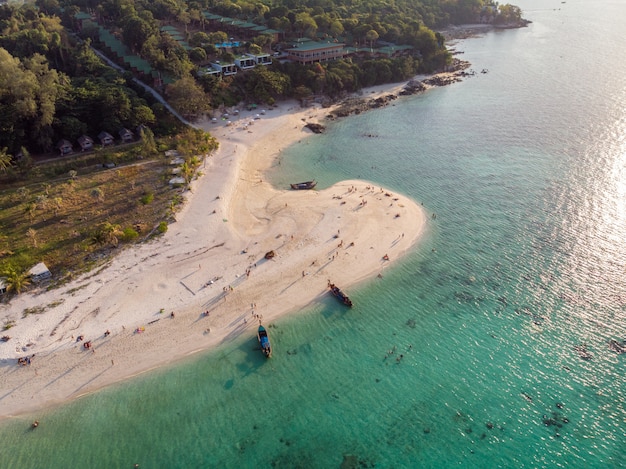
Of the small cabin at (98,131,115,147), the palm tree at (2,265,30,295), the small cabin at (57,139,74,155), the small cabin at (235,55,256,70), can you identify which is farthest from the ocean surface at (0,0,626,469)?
the small cabin at (235,55,256,70)

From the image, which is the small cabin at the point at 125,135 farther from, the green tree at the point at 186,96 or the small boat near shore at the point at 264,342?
the small boat near shore at the point at 264,342

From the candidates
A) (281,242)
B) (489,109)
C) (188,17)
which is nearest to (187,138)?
(281,242)

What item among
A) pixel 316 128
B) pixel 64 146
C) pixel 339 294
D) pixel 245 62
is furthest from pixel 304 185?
pixel 245 62

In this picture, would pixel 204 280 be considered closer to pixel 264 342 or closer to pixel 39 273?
pixel 264 342

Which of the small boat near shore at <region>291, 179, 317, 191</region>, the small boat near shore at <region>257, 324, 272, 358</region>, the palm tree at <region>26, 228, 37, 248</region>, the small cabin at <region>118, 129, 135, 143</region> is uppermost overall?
the small cabin at <region>118, 129, 135, 143</region>

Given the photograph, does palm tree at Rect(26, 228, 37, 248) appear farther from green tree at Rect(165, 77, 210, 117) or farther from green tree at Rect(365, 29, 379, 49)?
green tree at Rect(365, 29, 379, 49)

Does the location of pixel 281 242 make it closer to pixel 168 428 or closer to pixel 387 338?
pixel 387 338
